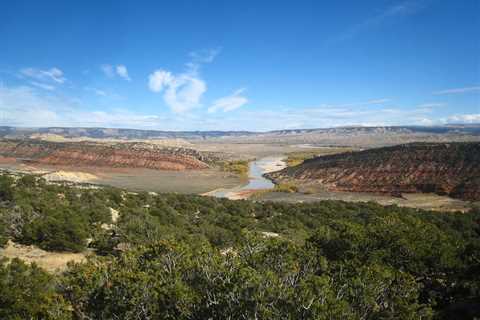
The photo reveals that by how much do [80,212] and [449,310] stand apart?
22.2m

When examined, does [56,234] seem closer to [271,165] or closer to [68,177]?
[68,177]

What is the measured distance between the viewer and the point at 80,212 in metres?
25.0

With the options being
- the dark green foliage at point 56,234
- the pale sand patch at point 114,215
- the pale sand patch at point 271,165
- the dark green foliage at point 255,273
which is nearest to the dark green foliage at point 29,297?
the dark green foliage at point 255,273

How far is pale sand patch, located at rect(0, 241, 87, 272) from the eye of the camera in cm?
1773

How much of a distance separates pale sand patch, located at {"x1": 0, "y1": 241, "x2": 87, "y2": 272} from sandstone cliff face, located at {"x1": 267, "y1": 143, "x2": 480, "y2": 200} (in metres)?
52.2

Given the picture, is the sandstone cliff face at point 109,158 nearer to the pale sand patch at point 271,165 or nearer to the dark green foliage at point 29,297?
the pale sand patch at point 271,165

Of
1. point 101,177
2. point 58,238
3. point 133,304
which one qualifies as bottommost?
point 101,177

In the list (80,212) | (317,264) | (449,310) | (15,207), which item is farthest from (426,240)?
(15,207)

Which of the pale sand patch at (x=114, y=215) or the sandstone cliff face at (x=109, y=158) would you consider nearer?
the pale sand patch at (x=114, y=215)

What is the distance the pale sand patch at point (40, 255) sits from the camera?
17734 millimetres

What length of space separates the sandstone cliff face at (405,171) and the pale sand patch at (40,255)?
Answer: 52214 mm

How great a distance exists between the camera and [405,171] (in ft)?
215

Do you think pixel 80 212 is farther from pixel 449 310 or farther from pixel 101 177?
pixel 101 177

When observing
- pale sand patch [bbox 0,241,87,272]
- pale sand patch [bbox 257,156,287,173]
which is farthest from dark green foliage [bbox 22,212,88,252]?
pale sand patch [bbox 257,156,287,173]
